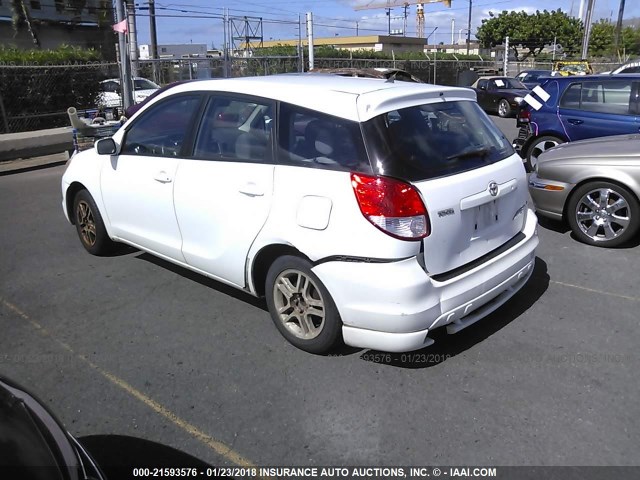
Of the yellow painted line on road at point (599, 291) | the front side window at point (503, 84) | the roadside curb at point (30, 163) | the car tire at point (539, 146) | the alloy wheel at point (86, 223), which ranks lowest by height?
the yellow painted line on road at point (599, 291)

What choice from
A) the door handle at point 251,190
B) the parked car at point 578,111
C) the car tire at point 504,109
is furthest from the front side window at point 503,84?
the door handle at point 251,190

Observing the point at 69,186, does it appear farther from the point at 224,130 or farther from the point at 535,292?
the point at 535,292

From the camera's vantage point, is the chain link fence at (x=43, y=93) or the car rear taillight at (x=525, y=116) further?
the chain link fence at (x=43, y=93)

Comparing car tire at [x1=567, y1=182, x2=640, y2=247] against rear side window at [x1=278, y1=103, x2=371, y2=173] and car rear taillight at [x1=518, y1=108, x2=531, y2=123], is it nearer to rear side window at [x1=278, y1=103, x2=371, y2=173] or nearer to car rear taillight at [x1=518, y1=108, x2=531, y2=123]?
rear side window at [x1=278, y1=103, x2=371, y2=173]

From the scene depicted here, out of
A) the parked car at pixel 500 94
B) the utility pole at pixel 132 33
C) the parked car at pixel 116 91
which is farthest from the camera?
the parked car at pixel 500 94

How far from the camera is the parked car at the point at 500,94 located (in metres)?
19.1

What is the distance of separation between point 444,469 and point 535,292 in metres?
2.30

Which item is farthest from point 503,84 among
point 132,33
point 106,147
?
point 106,147

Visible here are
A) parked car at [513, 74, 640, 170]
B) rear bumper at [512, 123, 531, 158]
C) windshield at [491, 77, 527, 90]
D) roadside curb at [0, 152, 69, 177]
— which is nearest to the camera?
parked car at [513, 74, 640, 170]

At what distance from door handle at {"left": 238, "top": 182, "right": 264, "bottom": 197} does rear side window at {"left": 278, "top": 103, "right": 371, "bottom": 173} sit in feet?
0.77

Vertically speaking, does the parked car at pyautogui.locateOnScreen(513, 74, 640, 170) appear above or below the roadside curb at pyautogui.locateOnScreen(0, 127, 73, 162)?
above

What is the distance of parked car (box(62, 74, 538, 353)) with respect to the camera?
3076 mm

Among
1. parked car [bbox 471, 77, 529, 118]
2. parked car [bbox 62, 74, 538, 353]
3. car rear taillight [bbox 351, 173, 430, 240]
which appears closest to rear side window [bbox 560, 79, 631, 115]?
parked car [bbox 62, 74, 538, 353]

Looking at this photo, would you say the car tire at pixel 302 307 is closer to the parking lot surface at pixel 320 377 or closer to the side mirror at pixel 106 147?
the parking lot surface at pixel 320 377
